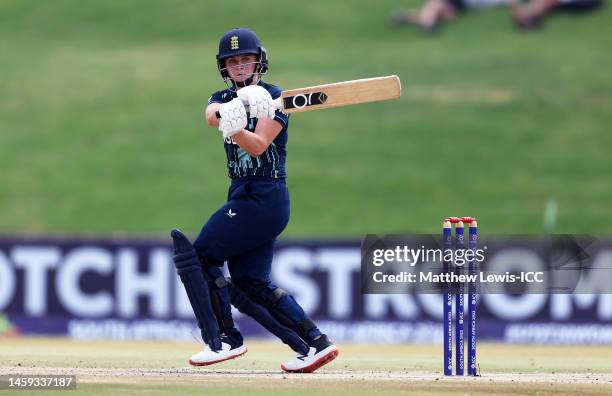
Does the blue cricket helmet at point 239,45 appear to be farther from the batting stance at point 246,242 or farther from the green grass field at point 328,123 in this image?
the green grass field at point 328,123

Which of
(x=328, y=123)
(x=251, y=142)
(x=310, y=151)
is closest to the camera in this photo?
(x=251, y=142)

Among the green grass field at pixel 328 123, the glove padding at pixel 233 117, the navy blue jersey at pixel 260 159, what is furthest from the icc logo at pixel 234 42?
the green grass field at pixel 328 123

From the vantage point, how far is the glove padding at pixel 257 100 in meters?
6.27

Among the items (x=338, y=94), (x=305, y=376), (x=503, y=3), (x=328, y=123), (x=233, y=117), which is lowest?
(x=305, y=376)

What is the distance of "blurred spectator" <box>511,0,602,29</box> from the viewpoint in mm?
28969

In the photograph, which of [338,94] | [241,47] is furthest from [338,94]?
[241,47]

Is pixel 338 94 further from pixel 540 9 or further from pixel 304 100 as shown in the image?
pixel 540 9

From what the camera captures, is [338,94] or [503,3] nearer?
[338,94]

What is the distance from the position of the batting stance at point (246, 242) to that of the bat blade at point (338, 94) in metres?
0.09

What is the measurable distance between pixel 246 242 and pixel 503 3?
24.9m

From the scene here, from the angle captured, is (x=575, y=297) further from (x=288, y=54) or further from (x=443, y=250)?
(x=288, y=54)

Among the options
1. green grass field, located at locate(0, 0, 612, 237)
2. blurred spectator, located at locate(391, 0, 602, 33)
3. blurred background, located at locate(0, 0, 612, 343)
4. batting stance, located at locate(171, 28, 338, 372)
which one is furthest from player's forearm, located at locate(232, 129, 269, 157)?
blurred spectator, located at locate(391, 0, 602, 33)

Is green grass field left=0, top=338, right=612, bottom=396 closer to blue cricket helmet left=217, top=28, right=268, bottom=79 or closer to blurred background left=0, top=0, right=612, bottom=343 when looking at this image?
blue cricket helmet left=217, top=28, right=268, bottom=79

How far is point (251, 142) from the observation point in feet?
20.8
